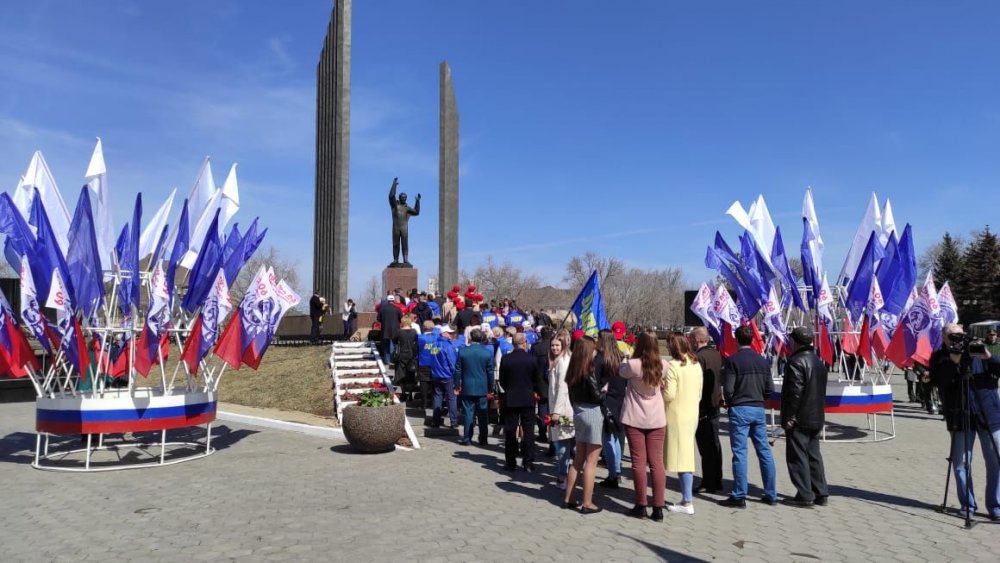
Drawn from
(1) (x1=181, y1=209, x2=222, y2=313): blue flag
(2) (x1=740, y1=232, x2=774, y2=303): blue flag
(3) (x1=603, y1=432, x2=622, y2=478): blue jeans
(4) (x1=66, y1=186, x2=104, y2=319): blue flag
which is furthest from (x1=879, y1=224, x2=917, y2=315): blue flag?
(4) (x1=66, y1=186, x2=104, y2=319): blue flag

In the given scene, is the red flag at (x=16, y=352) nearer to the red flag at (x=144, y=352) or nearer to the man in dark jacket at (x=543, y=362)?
the red flag at (x=144, y=352)

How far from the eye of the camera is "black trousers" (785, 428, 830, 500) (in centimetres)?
697

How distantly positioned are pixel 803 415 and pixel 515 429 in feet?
11.3

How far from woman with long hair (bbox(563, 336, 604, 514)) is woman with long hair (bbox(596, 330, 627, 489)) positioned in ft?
0.44

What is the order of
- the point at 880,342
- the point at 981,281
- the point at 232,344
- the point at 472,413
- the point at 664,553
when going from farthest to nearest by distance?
the point at 981,281
the point at 880,342
the point at 472,413
the point at 232,344
the point at 664,553

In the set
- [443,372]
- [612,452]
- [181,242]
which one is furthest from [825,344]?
[181,242]

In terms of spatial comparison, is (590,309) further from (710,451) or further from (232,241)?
(232,241)

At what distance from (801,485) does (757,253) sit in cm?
612

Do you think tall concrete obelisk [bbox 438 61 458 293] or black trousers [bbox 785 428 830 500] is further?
tall concrete obelisk [bbox 438 61 458 293]

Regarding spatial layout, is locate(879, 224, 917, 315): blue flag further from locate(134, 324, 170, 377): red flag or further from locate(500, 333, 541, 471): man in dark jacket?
locate(134, 324, 170, 377): red flag

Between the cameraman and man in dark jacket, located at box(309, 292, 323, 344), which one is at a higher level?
man in dark jacket, located at box(309, 292, 323, 344)

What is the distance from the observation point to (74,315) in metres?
8.88

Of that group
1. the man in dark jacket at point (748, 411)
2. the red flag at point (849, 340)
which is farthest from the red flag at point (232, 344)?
the red flag at point (849, 340)

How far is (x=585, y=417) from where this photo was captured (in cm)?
680
